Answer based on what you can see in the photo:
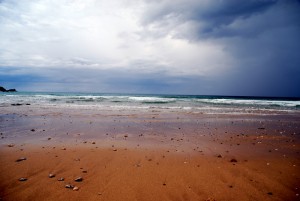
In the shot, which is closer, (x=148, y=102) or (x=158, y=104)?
(x=158, y=104)

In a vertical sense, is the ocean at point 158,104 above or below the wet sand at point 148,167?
above

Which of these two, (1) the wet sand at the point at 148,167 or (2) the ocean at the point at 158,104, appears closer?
(1) the wet sand at the point at 148,167

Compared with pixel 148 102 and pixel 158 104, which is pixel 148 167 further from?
pixel 148 102

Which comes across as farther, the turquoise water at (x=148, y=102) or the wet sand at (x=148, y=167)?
the turquoise water at (x=148, y=102)

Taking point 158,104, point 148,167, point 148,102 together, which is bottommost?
point 148,167

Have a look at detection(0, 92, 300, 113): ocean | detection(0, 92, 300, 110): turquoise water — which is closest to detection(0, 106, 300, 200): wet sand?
detection(0, 92, 300, 113): ocean

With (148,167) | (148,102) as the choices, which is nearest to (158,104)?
(148,102)

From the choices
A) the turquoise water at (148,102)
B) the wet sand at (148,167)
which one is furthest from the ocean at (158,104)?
the wet sand at (148,167)

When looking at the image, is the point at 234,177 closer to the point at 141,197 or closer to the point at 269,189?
the point at 269,189

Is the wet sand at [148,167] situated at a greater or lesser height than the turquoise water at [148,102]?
lesser

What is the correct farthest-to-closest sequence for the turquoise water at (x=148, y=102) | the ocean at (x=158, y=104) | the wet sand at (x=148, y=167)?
the turquoise water at (x=148, y=102) < the ocean at (x=158, y=104) < the wet sand at (x=148, y=167)

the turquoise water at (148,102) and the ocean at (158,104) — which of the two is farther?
the turquoise water at (148,102)

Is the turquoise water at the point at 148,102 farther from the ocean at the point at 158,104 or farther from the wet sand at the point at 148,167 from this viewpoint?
the wet sand at the point at 148,167

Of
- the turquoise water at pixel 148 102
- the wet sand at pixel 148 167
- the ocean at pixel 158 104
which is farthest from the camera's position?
the turquoise water at pixel 148 102
